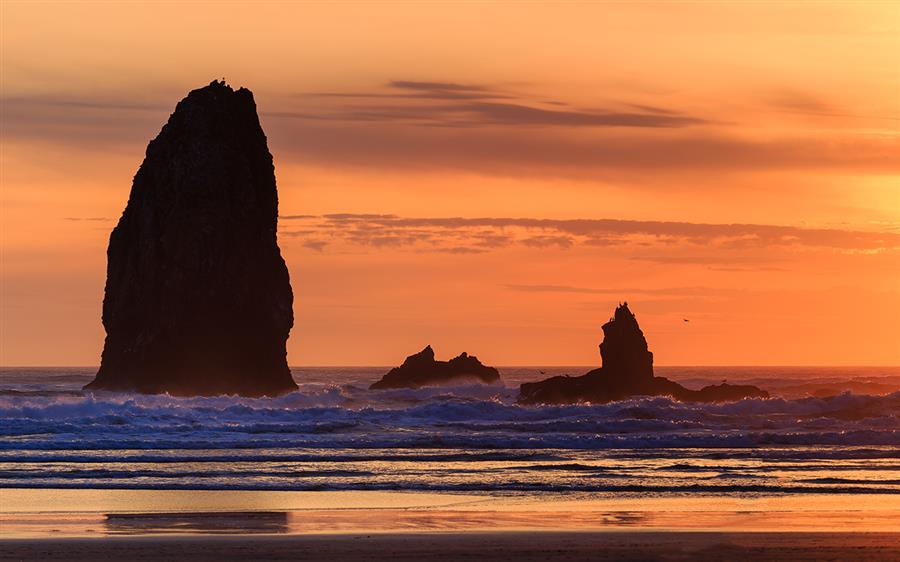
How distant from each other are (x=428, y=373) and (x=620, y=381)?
2900 cm

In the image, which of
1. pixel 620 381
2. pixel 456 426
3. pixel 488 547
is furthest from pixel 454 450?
pixel 620 381

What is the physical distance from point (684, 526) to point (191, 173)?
231ft

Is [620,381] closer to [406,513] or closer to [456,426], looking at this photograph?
[456,426]

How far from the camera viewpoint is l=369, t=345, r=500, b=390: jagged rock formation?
4188 inches

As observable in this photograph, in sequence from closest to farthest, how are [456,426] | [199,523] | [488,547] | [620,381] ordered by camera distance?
[488,547] < [199,523] < [456,426] < [620,381]

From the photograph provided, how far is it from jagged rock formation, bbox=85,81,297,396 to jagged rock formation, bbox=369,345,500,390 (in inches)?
476

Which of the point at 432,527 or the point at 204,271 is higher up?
the point at 204,271

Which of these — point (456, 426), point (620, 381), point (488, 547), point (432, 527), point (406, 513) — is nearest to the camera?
point (488, 547)

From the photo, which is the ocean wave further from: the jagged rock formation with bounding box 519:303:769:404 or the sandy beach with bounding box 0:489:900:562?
the sandy beach with bounding box 0:489:900:562

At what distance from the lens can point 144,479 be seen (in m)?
36.0

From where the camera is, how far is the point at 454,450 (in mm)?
44656

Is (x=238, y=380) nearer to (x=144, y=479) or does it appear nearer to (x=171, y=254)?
(x=171, y=254)

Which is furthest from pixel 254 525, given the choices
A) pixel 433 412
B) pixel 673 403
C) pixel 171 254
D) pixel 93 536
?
pixel 171 254

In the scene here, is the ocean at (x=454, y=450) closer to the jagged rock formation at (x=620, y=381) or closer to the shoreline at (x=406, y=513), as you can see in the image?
the shoreline at (x=406, y=513)
